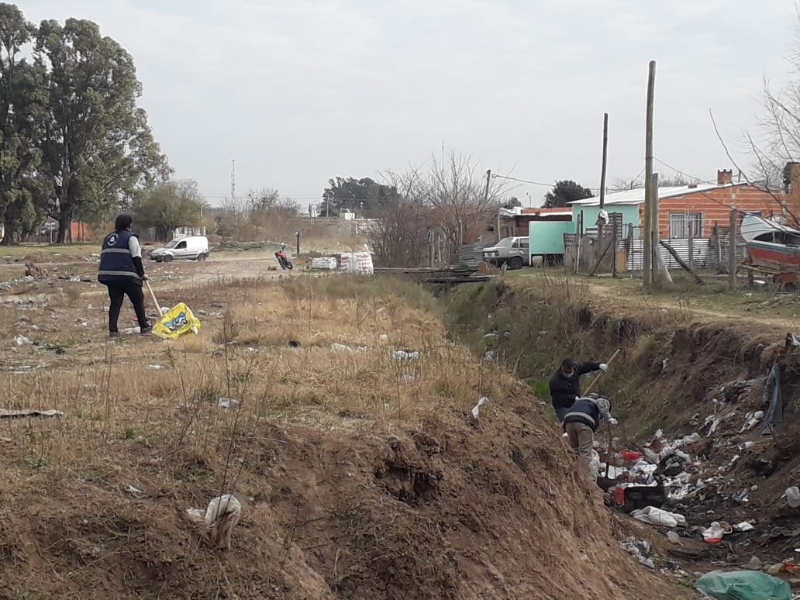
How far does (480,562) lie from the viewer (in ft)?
16.5

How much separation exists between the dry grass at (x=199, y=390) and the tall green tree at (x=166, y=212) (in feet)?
181

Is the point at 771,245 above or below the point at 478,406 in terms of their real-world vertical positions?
above

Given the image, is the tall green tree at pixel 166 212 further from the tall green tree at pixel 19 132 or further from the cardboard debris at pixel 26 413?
the cardboard debris at pixel 26 413

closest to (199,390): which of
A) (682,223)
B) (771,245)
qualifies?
(771,245)

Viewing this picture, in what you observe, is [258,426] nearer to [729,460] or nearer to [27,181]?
[729,460]

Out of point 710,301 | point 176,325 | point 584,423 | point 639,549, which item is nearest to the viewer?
point 639,549

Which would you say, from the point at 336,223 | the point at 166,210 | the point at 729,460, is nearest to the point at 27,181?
the point at 166,210

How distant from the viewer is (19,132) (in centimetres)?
5153

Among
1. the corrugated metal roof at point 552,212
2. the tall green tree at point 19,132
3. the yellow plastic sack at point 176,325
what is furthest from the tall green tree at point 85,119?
the yellow plastic sack at point 176,325

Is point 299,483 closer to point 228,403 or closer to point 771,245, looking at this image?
point 228,403

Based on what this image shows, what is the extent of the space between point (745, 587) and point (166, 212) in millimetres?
64289

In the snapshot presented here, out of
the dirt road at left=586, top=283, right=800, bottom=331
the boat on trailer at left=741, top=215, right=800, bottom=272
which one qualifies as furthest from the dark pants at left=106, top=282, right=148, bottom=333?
the boat on trailer at left=741, top=215, right=800, bottom=272

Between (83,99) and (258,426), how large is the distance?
53.9 m

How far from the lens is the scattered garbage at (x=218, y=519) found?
3.80 m
